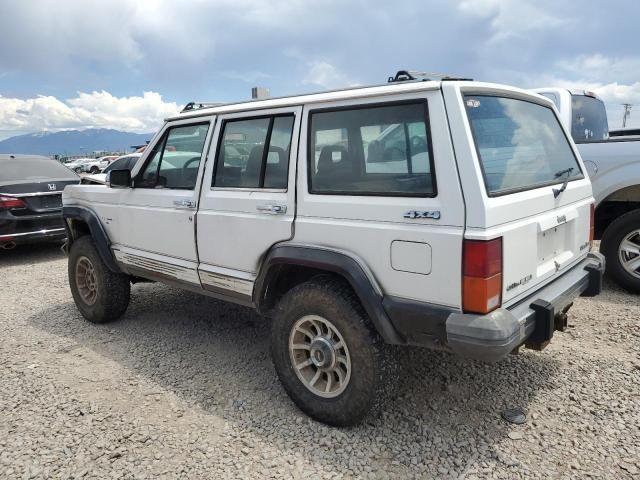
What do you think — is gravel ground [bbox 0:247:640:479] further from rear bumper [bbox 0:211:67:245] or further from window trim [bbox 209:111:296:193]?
rear bumper [bbox 0:211:67:245]

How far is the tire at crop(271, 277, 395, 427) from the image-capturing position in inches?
103

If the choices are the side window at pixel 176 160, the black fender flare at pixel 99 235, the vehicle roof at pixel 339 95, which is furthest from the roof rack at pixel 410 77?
the black fender flare at pixel 99 235

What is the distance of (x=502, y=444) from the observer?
266 cm

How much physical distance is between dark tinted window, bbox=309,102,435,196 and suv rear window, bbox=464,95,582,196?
28cm

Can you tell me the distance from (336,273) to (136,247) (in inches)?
83.0

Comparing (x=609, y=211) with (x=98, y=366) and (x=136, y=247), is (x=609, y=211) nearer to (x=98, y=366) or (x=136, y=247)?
(x=136, y=247)

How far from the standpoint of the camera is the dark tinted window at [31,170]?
7863 millimetres

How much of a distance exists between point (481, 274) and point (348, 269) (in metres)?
0.69

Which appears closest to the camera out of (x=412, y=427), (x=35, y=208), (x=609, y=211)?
(x=412, y=427)

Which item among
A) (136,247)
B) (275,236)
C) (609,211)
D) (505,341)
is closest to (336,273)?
(275,236)

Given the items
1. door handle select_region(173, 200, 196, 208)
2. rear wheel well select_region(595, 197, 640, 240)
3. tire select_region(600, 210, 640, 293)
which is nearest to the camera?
door handle select_region(173, 200, 196, 208)

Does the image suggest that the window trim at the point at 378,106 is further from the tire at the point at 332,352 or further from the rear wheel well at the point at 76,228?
the rear wheel well at the point at 76,228

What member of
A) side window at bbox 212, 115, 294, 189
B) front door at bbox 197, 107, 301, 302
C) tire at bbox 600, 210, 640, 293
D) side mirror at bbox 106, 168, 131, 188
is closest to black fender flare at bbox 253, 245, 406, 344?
front door at bbox 197, 107, 301, 302

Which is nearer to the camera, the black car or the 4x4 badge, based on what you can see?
the 4x4 badge
